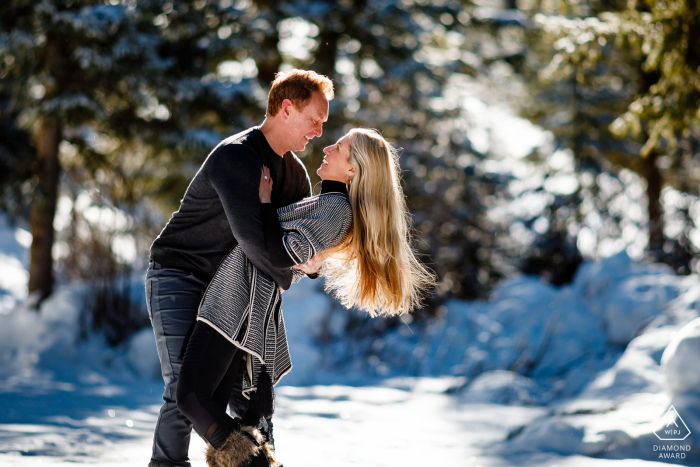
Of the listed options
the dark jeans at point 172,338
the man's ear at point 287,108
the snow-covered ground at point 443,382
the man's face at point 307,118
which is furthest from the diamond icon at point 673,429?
the man's ear at point 287,108

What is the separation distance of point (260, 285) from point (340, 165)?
2.08 feet

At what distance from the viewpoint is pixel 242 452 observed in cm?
262

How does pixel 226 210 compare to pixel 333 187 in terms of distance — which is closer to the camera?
pixel 226 210

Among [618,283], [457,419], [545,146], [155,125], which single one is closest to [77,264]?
[155,125]

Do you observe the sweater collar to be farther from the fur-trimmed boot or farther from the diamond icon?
the diamond icon

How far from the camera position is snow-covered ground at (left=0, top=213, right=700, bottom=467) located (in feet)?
13.9

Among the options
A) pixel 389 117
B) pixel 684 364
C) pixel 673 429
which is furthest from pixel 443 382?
pixel 389 117

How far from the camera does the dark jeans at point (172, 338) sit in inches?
108

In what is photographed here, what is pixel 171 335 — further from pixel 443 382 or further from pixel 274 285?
pixel 443 382

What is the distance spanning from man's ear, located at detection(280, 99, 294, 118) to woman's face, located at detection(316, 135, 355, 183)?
0.23 meters

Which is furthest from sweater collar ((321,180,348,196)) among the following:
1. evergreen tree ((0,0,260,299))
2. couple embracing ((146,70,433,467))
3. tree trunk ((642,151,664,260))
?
tree trunk ((642,151,664,260))

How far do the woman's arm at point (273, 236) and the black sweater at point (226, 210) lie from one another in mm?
28

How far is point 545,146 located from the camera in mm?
12773

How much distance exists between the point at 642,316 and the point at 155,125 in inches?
264
